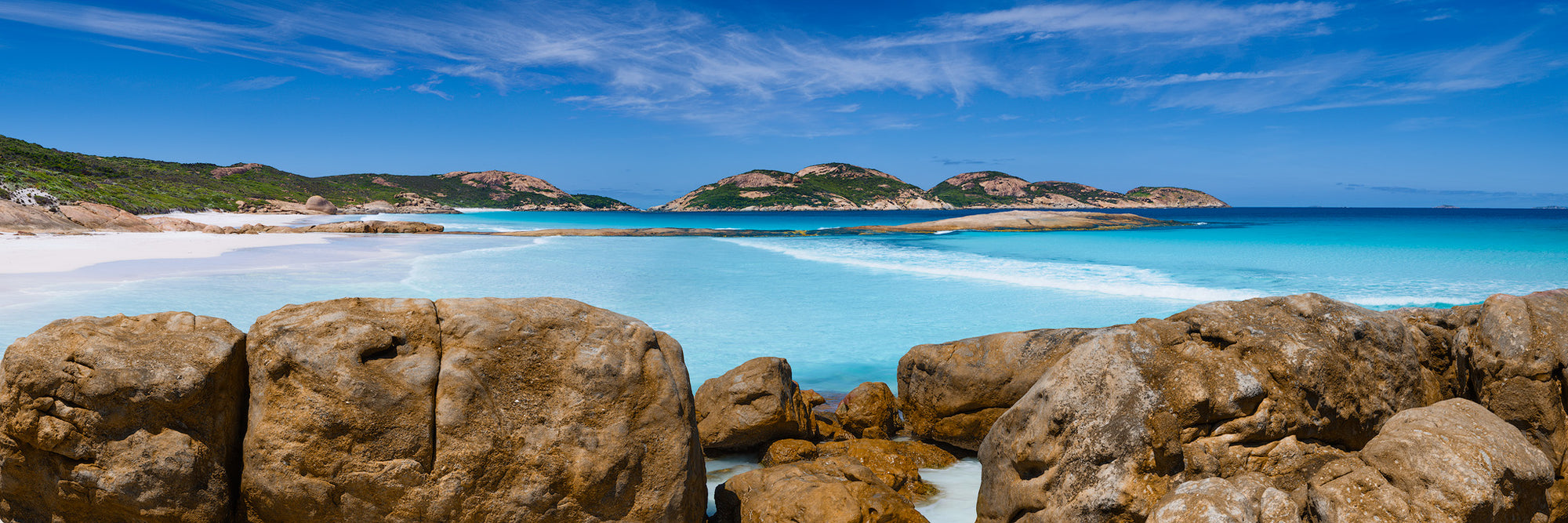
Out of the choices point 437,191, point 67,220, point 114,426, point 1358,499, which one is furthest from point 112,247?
point 437,191

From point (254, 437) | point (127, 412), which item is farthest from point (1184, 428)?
point (127, 412)

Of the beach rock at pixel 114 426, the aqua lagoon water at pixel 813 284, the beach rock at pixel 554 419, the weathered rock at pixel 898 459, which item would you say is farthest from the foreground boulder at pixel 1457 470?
the beach rock at pixel 114 426

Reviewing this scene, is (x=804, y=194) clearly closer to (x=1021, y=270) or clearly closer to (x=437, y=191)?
(x=437, y=191)

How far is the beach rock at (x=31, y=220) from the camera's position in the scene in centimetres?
2878

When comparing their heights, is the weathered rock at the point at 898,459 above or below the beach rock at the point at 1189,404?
below

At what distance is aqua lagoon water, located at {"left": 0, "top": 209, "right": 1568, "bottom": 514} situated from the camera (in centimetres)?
1270

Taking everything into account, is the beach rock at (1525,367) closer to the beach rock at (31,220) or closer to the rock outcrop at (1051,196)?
the beach rock at (31,220)

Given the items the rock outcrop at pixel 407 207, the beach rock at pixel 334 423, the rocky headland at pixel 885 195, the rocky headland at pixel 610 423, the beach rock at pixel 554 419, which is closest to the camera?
the rocky headland at pixel 610 423

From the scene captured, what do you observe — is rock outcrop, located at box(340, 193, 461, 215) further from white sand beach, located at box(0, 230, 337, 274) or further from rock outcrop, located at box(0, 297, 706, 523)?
rock outcrop, located at box(0, 297, 706, 523)

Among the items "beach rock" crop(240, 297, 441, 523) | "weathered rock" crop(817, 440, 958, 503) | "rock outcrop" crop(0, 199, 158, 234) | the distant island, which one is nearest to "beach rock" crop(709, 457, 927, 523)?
"weathered rock" crop(817, 440, 958, 503)

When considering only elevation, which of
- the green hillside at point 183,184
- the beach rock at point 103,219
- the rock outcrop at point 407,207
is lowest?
the rock outcrop at point 407,207

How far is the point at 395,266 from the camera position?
2212 cm

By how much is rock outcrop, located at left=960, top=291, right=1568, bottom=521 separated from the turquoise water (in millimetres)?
5688

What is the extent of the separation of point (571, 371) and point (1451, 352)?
18.3ft
